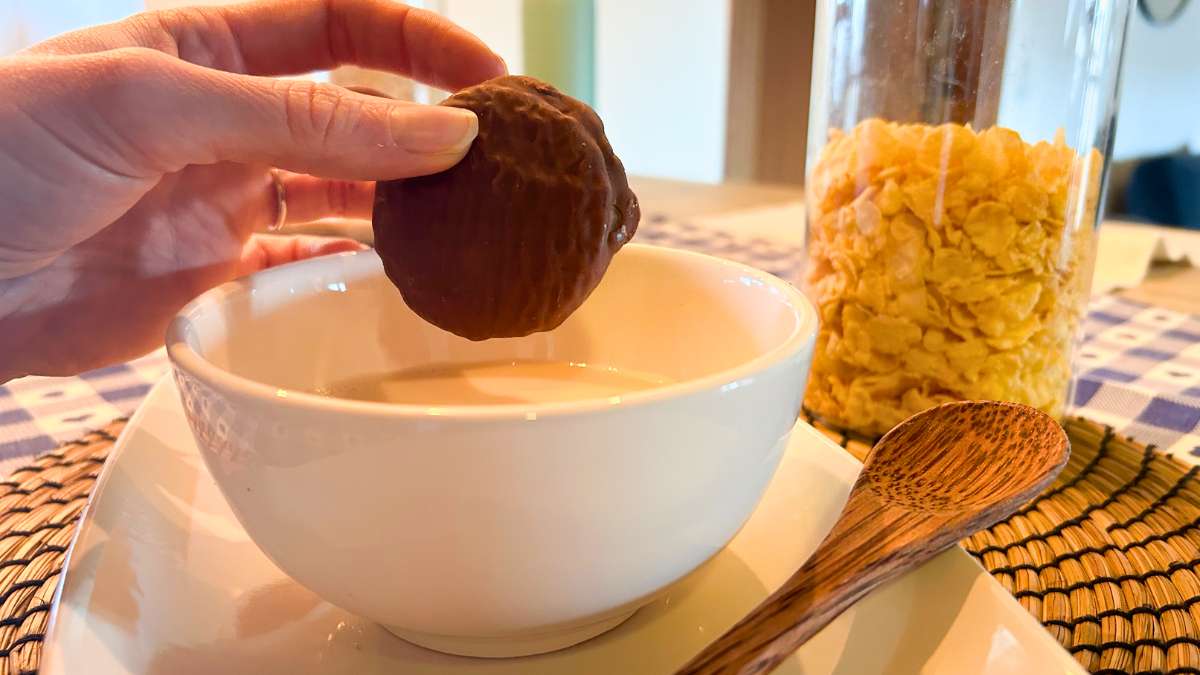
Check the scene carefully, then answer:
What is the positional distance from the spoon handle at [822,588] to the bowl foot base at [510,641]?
0.19ft

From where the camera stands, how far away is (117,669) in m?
0.35

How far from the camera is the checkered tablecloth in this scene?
2.40 feet

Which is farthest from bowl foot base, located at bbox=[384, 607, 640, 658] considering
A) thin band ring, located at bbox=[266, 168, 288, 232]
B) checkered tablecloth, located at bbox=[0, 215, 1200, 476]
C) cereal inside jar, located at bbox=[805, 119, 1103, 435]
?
thin band ring, located at bbox=[266, 168, 288, 232]

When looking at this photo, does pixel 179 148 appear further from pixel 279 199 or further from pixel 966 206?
pixel 966 206

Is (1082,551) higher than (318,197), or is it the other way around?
(318,197)

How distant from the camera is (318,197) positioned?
865 mm

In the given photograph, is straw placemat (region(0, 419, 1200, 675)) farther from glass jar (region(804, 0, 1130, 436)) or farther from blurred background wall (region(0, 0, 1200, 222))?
blurred background wall (region(0, 0, 1200, 222))

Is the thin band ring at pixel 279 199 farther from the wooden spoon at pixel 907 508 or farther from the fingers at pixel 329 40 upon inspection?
the wooden spoon at pixel 907 508

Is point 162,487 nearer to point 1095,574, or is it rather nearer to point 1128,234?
point 1095,574

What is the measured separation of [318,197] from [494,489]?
2.10ft

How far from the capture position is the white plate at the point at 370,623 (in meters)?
0.35

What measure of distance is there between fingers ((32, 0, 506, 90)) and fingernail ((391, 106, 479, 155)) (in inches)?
14.1

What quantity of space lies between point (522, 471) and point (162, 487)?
32 cm

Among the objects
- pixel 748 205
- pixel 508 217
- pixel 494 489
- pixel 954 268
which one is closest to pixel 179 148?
pixel 508 217
